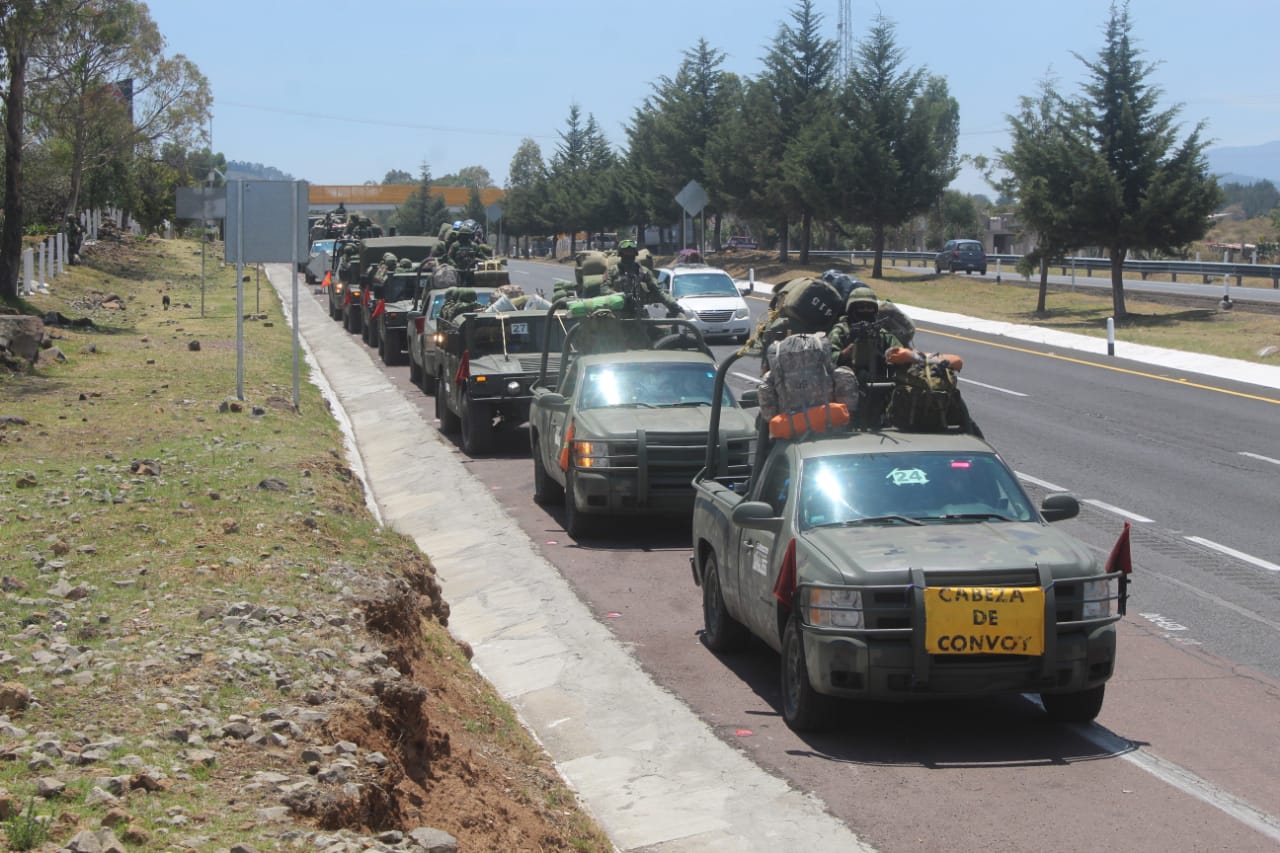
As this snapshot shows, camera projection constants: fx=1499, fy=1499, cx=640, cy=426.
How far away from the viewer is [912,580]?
7211 mm

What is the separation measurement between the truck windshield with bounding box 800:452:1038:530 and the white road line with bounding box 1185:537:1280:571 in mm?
5027

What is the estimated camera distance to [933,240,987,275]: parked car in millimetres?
64062

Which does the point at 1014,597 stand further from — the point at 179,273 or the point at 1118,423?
the point at 179,273

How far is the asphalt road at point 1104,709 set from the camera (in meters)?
6.66

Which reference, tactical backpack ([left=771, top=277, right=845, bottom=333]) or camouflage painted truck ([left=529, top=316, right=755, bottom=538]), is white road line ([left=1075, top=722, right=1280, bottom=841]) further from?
camouflage painted truck ([left=529, top=316, right=755, bottom=538])

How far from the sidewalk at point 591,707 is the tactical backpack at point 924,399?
2197mm

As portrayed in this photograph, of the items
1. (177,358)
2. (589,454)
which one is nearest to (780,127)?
(177,358)

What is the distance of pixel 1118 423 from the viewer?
846 inches

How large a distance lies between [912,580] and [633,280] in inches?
408

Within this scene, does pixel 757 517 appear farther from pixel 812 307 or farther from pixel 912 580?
pixel 812 307

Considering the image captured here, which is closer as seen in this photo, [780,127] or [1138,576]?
[1138,576]

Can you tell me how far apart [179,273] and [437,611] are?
50939 millimetres

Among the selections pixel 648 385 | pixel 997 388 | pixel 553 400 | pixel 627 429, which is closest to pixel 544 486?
pixel 553 400

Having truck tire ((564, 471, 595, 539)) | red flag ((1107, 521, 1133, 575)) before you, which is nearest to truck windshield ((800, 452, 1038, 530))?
red flag ((1107, 521, 1133, 575))
